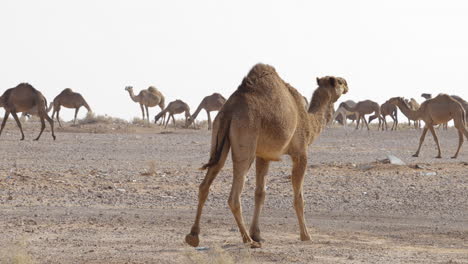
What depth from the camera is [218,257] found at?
902cm

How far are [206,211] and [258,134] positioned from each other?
3989mm

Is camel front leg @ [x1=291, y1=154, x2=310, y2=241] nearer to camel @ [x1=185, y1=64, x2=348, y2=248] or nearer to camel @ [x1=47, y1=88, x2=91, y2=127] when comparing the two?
camel @ [x1=185, y1=64, x2=348, y2=248]

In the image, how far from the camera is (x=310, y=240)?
11445 millimetres

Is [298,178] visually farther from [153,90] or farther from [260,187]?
[153,90]

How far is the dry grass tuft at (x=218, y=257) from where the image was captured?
29.2ft

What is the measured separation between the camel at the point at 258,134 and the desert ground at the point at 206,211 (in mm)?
475

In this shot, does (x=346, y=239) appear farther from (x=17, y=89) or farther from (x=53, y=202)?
(x=17, y=89)

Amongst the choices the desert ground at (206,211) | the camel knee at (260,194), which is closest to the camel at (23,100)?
the desert ground at (206,211)

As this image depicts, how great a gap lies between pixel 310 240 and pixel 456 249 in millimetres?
1657

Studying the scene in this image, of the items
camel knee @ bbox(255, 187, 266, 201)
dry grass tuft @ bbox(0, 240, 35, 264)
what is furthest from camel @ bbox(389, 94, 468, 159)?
dry grass tuft @ bbox(0, 240, 35, 264)

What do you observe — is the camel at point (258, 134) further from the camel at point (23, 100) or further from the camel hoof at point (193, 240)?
the camel at point (23, 100)

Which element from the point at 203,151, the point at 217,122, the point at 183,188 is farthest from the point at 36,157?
the point at 217,122

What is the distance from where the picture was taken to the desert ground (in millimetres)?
10328

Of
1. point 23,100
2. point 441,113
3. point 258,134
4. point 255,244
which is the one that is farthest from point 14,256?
point 23,100
